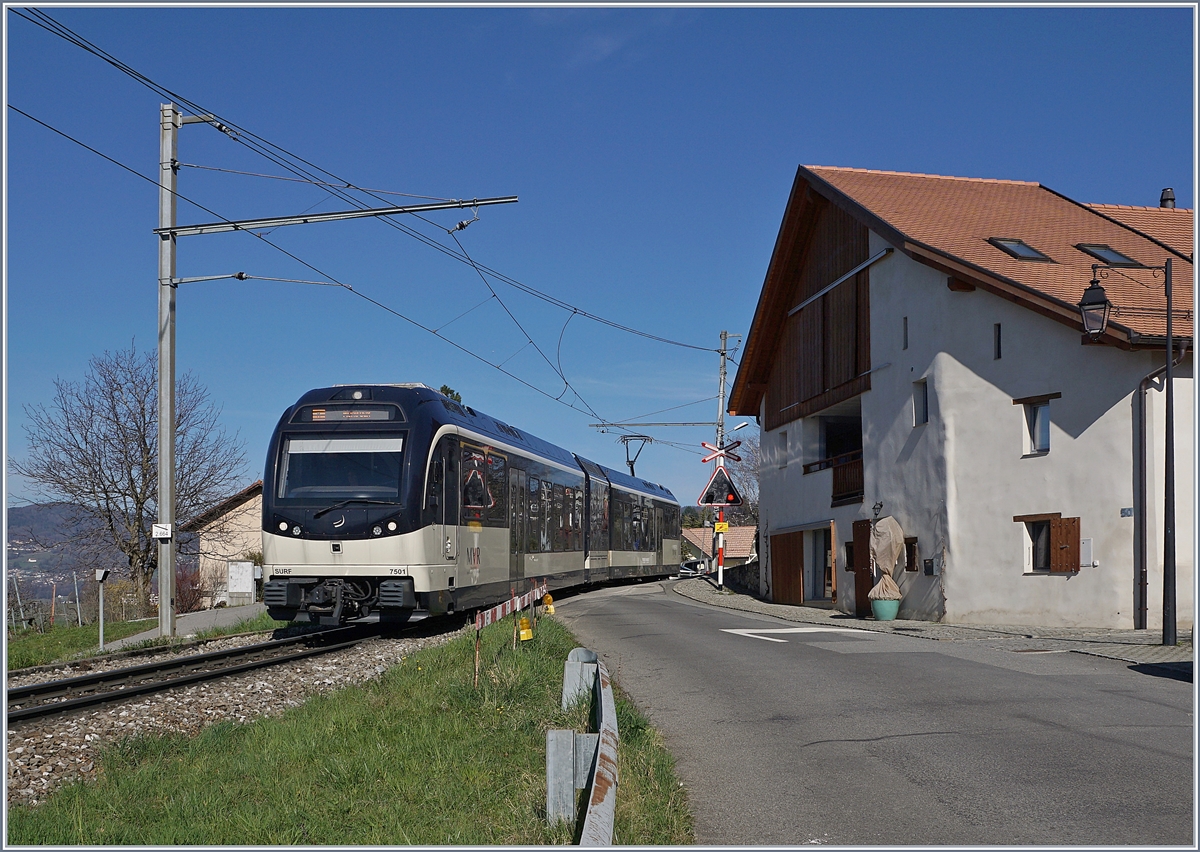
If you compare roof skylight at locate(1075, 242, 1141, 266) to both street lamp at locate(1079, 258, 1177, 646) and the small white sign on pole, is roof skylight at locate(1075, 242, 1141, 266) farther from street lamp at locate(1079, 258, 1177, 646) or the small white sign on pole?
the small white sign on pole

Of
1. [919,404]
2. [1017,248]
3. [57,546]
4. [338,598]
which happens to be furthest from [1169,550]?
[57,546]

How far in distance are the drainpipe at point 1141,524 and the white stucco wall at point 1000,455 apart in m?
0.12

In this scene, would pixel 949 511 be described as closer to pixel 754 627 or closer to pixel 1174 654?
pixel 754 627

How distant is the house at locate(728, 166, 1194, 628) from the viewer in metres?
18.9

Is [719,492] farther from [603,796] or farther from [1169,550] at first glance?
[603,796]

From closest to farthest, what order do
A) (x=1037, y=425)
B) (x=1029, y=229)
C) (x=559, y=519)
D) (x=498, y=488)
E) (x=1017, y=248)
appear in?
1. (x=498, y=488)
2. (x=1037, y=425)
3. (x=1017, y=248)
4. (x=1029, y=229)
5. (x=559, y=519)

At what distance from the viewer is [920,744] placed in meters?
8.07

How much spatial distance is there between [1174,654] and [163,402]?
15.1m

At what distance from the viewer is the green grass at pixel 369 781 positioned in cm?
598

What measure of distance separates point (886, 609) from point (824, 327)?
8864 mm

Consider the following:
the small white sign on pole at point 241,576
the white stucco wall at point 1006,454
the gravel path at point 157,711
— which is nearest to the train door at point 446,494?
the gravel path at point 157,711

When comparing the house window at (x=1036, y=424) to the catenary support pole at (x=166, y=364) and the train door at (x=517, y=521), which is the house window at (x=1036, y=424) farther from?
the catenary support pole at (x=166, y=364)

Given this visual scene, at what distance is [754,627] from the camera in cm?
1973

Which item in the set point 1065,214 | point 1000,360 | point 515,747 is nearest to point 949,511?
point 1000,360
